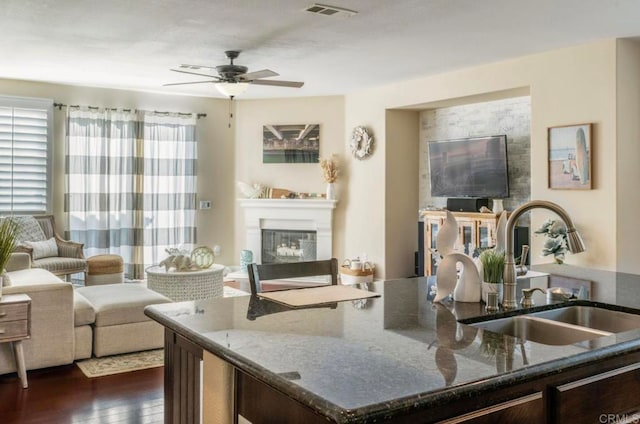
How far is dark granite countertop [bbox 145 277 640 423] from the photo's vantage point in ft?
3.82

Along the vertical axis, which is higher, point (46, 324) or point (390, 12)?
point (390, 12)

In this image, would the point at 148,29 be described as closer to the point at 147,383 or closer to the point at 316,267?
the point at 147,383

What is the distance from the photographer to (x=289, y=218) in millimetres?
8414

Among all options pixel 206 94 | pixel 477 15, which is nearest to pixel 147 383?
pixel 477 15

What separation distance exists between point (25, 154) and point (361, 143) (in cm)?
444

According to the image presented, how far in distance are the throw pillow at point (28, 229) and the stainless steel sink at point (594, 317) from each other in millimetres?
6382

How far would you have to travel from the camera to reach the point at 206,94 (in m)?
8.34

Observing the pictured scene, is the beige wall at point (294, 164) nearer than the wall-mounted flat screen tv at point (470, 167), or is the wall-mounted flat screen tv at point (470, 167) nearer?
the wall-mounted flat screen tv at point (470, 167)

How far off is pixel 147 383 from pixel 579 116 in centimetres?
442

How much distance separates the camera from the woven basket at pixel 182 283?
5605 millimetres

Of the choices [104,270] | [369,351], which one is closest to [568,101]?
[369,351]

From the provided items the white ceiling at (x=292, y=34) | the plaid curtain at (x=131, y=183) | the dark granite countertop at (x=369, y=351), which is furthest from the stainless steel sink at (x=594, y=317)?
the plaid curtain at (x=131, y=183)

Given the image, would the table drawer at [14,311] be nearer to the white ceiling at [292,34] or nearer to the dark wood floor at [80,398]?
Answer: the dark wood floor at [80,398]

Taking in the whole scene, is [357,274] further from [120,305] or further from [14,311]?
[14,311]
